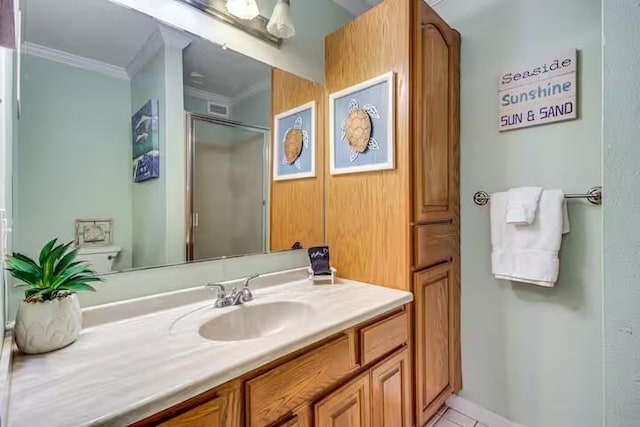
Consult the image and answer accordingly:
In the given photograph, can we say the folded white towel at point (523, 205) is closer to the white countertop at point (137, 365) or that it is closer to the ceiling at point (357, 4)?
the white countertop at point (137, 365)

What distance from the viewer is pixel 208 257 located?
130cm

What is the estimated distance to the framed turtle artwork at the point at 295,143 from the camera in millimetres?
1628

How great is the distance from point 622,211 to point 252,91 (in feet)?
4.68

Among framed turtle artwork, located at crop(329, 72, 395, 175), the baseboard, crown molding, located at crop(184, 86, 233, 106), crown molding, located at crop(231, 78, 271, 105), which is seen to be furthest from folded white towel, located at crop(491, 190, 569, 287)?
crown molding, located at crop(184, 86, 233, 106)

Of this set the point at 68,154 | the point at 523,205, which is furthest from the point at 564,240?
the point at 68,154

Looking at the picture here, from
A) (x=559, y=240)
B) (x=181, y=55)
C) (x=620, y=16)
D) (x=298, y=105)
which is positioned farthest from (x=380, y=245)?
(x=181, y=55)

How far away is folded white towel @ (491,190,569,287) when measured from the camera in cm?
135

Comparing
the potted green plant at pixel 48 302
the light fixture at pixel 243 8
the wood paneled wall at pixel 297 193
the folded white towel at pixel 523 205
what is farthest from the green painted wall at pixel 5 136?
the folded white towel at pixel 523 205

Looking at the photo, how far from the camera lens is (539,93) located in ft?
4.78

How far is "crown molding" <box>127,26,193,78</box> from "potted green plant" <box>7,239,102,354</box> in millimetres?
709

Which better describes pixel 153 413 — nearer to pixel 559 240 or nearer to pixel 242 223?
pixel 242 223

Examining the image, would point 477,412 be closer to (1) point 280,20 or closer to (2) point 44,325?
(2) point 44,325

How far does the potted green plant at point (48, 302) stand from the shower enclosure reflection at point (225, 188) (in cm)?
44

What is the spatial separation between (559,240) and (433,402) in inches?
39.5
